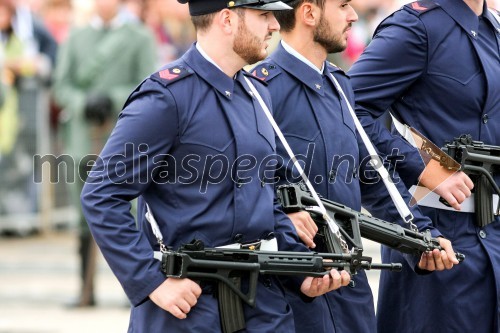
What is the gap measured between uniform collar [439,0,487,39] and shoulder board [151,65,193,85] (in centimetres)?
156

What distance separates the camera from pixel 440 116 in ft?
20.3

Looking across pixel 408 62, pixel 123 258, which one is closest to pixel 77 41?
pixel 408 62

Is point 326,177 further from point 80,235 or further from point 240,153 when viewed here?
point 80,235

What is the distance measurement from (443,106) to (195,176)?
1.54 metres

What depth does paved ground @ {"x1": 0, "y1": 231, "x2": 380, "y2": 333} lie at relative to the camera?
9945 mm

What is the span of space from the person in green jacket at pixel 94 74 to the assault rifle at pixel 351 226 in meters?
5.04

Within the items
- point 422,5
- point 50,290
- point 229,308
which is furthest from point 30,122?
point 229,308

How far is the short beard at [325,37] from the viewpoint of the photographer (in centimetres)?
599

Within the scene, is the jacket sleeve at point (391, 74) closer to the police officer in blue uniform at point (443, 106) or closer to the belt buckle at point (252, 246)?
the police officer in blue uniform at point (443, 106)

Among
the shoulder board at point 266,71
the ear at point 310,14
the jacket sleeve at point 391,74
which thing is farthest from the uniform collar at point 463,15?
the shoulder board at point 266,71

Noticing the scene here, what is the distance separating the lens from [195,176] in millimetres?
5203

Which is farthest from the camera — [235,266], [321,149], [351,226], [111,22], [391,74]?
[111,22]

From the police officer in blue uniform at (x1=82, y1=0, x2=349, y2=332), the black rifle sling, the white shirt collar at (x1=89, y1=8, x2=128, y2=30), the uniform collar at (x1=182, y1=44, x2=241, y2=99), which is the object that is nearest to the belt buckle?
the police officer in blue uniform at (x1=82, y1=0, x2=349, y2=332)

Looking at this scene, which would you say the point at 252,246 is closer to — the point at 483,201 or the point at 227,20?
the point at 227,20
